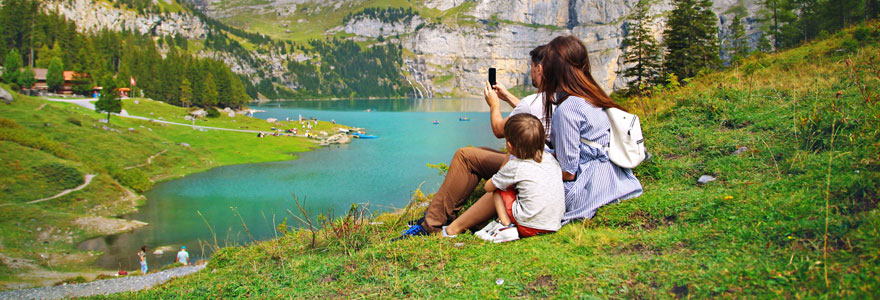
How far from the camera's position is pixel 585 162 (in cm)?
471

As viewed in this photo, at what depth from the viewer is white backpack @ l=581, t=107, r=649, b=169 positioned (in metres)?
4.59

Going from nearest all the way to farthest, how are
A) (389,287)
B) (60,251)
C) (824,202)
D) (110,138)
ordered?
(824,202), (389,287), (60,251), (110,138)

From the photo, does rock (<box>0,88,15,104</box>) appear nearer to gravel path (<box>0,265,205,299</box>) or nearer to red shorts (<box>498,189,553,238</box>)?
gravel path (<box>0,265,205,299</box>)

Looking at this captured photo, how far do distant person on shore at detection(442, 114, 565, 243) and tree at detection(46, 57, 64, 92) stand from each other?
9500 centimetres

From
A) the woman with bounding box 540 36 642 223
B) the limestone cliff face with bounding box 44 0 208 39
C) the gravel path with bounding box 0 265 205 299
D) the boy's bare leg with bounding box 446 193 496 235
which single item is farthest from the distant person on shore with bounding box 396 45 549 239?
the limestone cliff face with bounding box 44 0 208 39

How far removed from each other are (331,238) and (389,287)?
6.84ft

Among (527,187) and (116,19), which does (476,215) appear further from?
(116,19)

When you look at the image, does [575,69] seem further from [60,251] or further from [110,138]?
[110,138]

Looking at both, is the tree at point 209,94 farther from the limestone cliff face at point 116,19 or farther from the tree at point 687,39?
the tree at point 687,39

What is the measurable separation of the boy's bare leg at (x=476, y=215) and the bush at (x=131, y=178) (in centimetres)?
3729

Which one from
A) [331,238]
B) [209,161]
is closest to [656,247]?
[331,238]

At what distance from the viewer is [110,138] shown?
44.9 m

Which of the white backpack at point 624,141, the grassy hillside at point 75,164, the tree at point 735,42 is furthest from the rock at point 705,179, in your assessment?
the tree at point 735,42

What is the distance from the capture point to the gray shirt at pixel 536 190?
14.5ft
